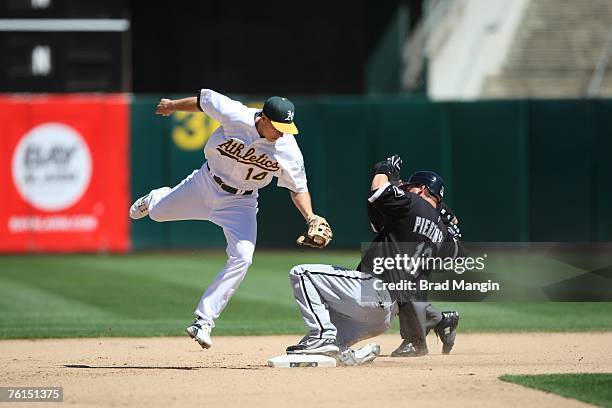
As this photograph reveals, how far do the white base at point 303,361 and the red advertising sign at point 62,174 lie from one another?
11.1 meters

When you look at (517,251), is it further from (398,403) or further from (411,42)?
(398,403)

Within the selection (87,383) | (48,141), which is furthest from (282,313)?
(48,141)

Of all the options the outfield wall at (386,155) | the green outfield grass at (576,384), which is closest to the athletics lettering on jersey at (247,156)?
the green outfield grass at (576,384)

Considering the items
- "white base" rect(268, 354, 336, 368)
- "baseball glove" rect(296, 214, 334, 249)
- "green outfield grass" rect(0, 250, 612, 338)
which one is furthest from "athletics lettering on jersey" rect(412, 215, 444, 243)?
"green outfield grass" rect(0, 250, 612, 338)

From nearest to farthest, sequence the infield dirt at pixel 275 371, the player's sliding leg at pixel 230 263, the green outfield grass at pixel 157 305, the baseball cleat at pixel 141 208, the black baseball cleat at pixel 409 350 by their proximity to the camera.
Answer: the infield dirt at pixel 275 371, the player's sliding leg at pixel 230 263, the black baseball cleat at pixel 409 350, the baseball cleat at pixel 141 208, the green outfield grass at pixel 157 305

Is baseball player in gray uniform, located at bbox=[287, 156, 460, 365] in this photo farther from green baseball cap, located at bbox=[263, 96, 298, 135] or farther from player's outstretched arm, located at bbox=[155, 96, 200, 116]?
player's outstretched arm, located at bbox=[155, 96, 200, 116]

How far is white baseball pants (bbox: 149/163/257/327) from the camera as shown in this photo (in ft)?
24.9

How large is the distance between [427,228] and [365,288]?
23.1 inches

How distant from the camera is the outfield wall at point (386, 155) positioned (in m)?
18.0

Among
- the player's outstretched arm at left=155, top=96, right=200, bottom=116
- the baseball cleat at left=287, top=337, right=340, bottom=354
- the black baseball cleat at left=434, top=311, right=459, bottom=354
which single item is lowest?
the black baseball cleat at left=434, top=311, right=459, bottom=354

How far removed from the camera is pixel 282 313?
455 inches

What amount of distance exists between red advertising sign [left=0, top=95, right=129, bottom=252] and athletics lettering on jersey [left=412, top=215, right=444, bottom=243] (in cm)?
1110

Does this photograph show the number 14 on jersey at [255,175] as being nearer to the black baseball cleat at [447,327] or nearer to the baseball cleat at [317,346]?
the baseball cleat at [317,346]

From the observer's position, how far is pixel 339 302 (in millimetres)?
7637
